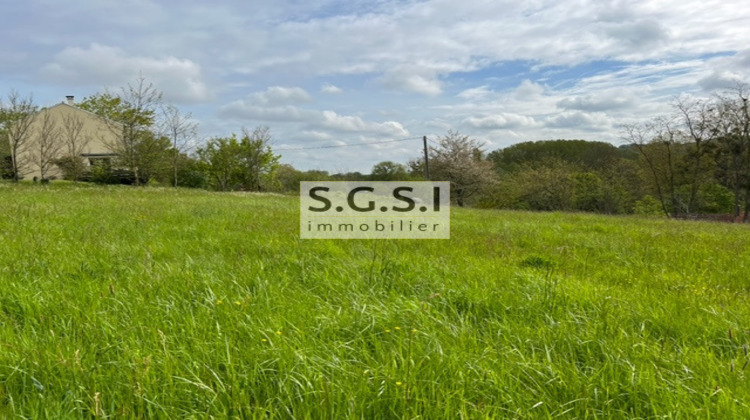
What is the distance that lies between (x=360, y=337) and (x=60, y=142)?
124 ft

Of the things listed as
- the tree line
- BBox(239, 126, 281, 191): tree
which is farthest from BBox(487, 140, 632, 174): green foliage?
BBox(239, 126, 281, 191): tree

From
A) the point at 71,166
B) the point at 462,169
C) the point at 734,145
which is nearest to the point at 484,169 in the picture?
the point at 462,169

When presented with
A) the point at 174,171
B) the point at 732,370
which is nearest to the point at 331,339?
the point at 732,370

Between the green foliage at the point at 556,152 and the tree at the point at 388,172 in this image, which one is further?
the green foliage at the point at 556,152

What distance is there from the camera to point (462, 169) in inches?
1378

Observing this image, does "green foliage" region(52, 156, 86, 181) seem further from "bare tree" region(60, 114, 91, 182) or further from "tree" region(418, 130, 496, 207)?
"tree" region(418, 130, 496, 207)

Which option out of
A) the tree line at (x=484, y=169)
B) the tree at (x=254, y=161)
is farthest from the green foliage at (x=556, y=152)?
the tree at (x=254, y=161)

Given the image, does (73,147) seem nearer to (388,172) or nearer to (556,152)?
(388,172)

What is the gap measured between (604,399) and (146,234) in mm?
5872

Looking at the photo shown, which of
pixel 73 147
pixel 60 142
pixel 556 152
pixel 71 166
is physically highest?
pixel 556 152

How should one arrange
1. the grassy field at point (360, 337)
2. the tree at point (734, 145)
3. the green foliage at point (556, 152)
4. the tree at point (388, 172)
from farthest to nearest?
the green foliage at point (556, 152), the tree at point (388, 172), the tree at point (734, 145), the grassy field at point (360, 337)

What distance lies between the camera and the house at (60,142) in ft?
92.5

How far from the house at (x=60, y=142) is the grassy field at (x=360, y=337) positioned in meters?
30.3

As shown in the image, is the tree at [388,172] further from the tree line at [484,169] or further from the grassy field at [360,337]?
the grassy field at [360,337]
